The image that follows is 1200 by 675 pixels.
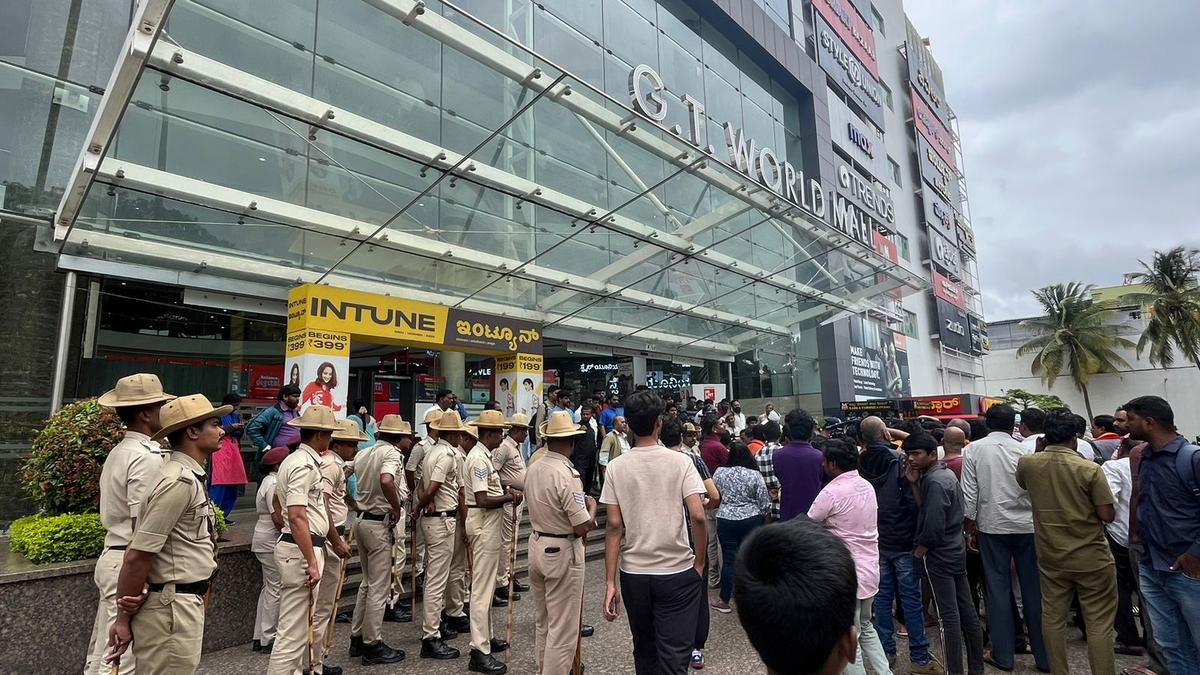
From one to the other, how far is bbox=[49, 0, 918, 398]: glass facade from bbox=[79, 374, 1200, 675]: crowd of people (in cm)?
421

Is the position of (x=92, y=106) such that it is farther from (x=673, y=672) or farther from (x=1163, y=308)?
(x=1163, y=308)

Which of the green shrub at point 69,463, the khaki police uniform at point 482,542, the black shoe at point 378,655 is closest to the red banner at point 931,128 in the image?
the khaki police uniform at point 482,542

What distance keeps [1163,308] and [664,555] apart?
135ft

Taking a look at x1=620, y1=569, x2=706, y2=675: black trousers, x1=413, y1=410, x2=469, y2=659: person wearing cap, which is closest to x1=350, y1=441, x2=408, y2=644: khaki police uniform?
x1=413, y1=410, x2=469, y2=659: person wearing cap

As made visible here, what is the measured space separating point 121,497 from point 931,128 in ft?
148

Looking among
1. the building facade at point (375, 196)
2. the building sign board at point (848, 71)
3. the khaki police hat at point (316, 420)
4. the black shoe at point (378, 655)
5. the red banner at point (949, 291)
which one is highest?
the building sign board at point (848, 71)

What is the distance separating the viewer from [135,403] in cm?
317

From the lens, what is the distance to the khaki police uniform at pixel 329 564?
4359mm

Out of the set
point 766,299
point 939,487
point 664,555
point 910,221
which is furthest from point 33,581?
point 910,221

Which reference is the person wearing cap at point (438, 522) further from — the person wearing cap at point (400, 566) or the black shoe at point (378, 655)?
the person wearing cap at point (400, 566)

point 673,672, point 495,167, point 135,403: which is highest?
point 495,167

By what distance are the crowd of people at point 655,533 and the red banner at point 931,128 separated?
36498 millimetres

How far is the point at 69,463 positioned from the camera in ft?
16.5

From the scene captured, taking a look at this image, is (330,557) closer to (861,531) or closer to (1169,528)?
(861,531)
